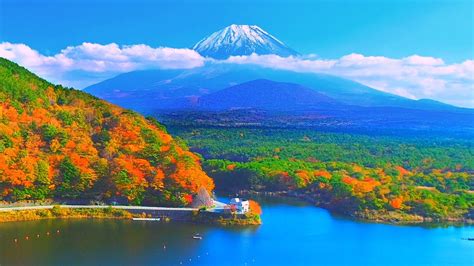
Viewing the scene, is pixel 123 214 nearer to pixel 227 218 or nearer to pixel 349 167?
pixel 227 218

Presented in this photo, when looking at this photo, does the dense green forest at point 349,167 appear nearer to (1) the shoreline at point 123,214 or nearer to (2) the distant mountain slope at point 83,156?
(1) the shoreline at point 123,214

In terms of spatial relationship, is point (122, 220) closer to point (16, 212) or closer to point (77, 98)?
point (16, 212)

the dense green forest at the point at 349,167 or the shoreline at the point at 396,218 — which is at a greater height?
the dense green forest at the point at 349,167

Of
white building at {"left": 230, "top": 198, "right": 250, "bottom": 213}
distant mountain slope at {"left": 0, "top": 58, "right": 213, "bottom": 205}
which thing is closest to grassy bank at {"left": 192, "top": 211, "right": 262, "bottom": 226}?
white building at {"left": 230, "top": 198, "right": 250, "bottom": 213}

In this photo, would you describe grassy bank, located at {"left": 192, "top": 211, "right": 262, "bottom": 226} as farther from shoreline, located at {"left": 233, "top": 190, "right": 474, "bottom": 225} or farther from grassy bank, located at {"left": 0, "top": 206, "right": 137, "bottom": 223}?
shoreline, located at {"left": 233, "top": 190, "right": 474, "bottom": 225}

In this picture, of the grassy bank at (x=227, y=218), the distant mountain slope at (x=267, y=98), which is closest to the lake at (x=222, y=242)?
the grassy bank at (x=227, y=218)

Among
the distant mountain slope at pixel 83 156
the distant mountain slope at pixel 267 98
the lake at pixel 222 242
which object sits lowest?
the lake at pixel 222 242
